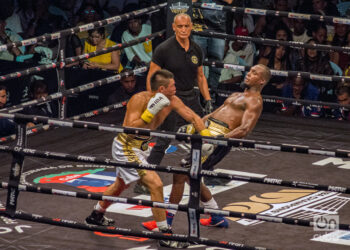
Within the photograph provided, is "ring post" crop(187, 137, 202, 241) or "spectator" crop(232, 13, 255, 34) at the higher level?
"spectator" crop(232, 13, 255, 34)

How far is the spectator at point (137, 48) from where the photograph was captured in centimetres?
1044

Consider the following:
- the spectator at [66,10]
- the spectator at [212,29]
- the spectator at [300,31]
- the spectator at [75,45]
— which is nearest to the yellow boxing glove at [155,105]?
the spectator at [212,29]

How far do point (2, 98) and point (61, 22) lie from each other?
2.50m

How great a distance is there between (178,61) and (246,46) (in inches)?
99.7

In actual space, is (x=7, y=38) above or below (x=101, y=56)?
above

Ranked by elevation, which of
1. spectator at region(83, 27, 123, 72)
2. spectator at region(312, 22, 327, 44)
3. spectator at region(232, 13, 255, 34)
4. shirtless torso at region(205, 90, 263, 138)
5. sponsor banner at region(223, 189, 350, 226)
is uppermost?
spectator at region(232, 13, 255, 34)

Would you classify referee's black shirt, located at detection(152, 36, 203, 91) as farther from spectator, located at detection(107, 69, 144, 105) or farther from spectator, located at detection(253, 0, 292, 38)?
spectator, located at detection(253, 0, 292, 38)

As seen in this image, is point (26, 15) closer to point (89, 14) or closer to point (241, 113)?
point (89, 14)

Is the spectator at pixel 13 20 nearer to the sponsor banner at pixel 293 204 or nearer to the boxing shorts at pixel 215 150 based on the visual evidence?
the boxing shorts at pixel 215 150

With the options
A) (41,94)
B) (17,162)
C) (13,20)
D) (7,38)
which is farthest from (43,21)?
(17,162)

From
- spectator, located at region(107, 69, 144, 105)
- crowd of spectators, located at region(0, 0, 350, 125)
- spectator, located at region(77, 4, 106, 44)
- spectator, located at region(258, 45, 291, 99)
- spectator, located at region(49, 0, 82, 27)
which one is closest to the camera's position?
crowd of spectators, located at region(0, 0, 350, 125)

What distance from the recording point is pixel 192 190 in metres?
5.54

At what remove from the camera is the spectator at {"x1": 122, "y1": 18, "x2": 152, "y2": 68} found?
411 inches

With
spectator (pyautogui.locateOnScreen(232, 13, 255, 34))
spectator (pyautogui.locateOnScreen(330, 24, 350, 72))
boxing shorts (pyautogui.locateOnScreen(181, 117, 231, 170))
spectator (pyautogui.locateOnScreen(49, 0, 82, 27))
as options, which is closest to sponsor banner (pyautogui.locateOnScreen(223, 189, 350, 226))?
boxing shorts (pyautogui.locateOnScreen(181, 117, 231, 170))
